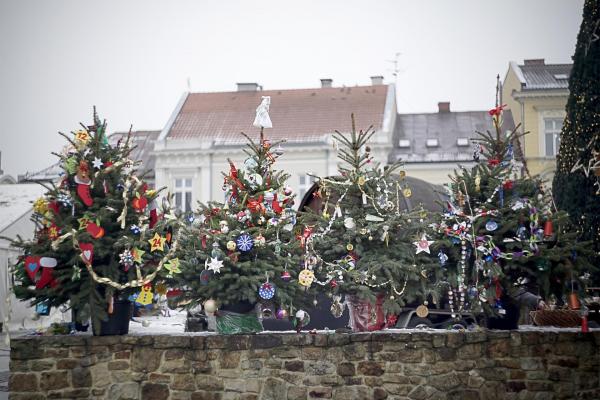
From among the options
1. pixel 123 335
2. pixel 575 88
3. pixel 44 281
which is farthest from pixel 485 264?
pixel 575 88

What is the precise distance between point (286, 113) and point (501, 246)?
2780 cm

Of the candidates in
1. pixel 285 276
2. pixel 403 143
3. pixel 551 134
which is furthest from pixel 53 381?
pixel 551 134

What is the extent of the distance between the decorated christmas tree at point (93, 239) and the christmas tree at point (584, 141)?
826 centimetres

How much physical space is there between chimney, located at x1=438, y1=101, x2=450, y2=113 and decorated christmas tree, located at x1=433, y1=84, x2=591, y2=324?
2933 cm

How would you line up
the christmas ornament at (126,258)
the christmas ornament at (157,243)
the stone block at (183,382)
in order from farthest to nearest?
1. the christmas ornament at (157,243)
2. the stone block at (183,382)
3. the christmas ornament at (126,258)

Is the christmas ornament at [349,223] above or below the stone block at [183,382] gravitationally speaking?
above

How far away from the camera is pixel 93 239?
8.54 m

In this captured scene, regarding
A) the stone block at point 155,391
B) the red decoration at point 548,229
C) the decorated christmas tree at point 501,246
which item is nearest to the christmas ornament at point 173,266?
the stone block at point 155,391

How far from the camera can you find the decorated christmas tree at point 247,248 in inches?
338

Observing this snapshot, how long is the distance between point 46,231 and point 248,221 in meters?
2.28

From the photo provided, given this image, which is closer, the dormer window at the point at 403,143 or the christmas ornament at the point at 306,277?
the christmas ornament at the point at 306,277

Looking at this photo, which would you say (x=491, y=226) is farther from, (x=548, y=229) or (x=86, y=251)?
(x=86, y=251)

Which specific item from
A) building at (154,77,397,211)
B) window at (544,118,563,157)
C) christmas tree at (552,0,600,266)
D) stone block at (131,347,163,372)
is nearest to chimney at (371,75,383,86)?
building at (154,77,397,211)

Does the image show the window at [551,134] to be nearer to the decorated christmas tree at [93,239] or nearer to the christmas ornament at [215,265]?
the decorated christmas tree at [93,239]
